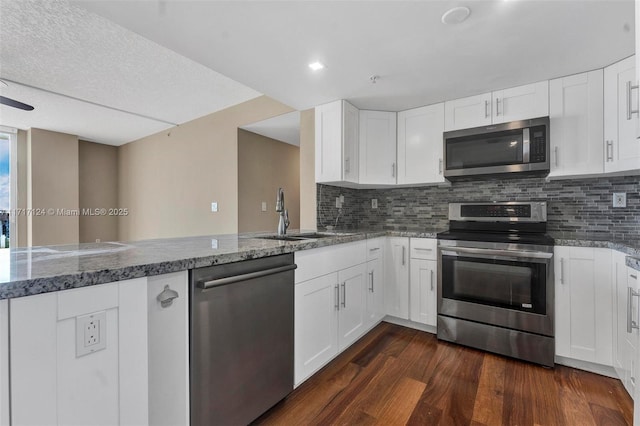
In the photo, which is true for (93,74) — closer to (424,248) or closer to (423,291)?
(424,248)

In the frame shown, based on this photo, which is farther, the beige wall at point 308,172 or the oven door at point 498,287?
the beige wall at point 308,172

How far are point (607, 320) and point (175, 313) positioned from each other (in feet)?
8.73

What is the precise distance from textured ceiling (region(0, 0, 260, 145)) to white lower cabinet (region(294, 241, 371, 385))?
2127mm

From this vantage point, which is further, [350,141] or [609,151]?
[350,141]

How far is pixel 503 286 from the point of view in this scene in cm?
223

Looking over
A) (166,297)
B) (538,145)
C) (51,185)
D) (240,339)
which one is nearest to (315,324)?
(240,339)

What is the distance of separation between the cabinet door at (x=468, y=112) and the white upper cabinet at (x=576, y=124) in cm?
45

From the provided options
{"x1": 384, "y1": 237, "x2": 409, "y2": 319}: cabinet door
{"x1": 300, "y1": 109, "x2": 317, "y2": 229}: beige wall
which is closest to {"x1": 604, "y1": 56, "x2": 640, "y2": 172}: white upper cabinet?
{"x1": 384, "y1": 237, "x2": 409, "y2": 319}: cabinet door

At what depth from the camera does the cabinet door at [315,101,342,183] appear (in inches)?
109

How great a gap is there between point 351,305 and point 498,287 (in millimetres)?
1163

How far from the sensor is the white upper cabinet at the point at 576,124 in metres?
2.15

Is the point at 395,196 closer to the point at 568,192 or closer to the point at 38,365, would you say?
the point at 568,192

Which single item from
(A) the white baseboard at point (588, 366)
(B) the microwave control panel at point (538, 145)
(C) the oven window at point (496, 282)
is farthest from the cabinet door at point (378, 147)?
(A) the white baseboard at point (588, 366)

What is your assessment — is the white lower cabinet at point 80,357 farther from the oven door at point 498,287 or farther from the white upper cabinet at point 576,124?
the white upper cabinet at point 576,124
